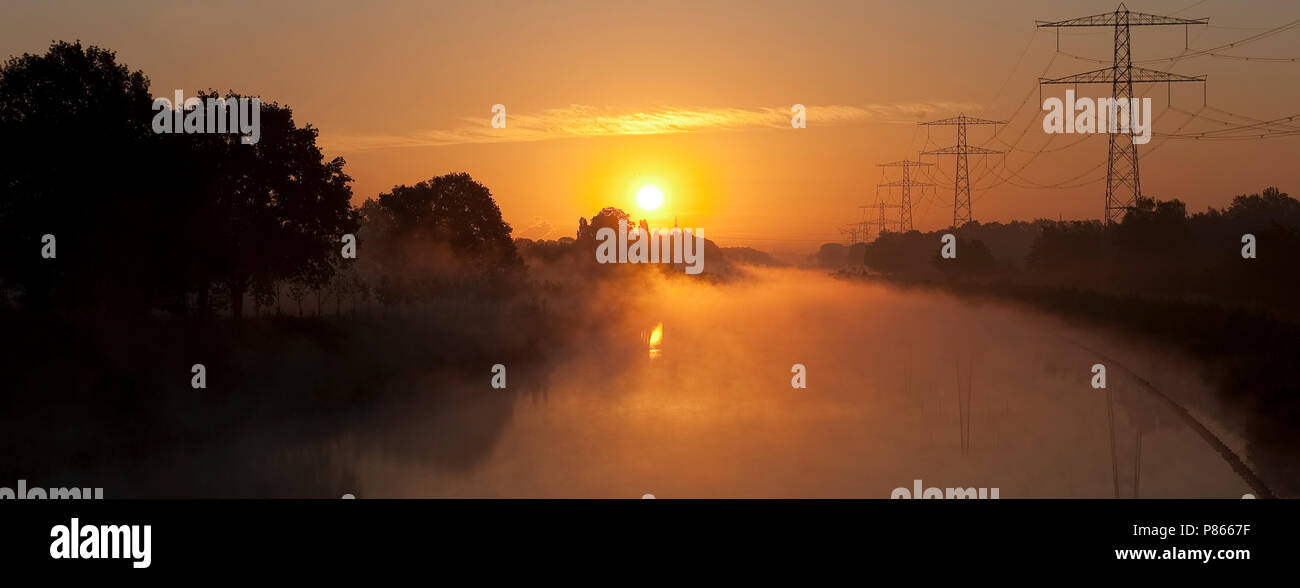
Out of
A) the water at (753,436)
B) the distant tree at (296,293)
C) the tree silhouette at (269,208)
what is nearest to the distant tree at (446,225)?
the distant tree at (296,293)

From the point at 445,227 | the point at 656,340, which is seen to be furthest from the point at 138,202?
the point at 445,227

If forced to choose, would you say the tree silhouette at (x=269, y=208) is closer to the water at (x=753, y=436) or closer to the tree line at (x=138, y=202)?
the tree line at (x=138, y=202)

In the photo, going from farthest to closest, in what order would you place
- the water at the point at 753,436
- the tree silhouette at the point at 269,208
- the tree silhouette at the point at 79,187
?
1. the tree silhouette at the point at 269,208
2. the tree silhouette at the point at 79,187
3. the water at the point at 753,436

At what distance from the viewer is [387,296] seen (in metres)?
43.8

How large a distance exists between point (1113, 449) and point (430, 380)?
20.8 meters

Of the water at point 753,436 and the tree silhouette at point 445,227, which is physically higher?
the tree silhouette at point 445,227

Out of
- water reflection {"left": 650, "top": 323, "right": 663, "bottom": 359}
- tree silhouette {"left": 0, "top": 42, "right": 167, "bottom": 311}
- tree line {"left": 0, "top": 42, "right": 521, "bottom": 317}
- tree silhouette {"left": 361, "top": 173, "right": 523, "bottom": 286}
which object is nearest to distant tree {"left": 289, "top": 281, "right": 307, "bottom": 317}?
tree line {"left": 0, "top": 42, "right": 521, "bottom": 317}

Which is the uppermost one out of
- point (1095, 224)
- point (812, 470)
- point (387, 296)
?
point (1095, 224)

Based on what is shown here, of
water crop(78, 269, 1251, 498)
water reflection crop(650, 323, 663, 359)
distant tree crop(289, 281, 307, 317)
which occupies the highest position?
distant tree crop(289, 281, 307, 317)

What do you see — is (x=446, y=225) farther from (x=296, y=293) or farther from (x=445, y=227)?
(x=296, y=293)

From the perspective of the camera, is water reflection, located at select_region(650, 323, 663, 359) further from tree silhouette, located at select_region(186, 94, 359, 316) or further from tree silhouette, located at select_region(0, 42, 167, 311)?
tree silhouette, located at select_region(0, 42, 167, 311)

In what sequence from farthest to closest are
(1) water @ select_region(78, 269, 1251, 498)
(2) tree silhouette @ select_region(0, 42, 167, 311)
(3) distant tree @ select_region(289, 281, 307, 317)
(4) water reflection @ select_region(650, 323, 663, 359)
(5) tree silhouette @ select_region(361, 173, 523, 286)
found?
(5) tree silhouette @ select_region(361, 173, 523, 286)
(4) water reflection @ select_region(650, 323, 663, 359)
(3) distant tree @ select_region(289, 281, 307, 317)
(2) tree silhouette @ select_region(0, 42, 167, 311)
(1) water @ select_region(78, 269, 1251, 498)
